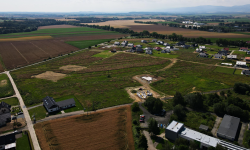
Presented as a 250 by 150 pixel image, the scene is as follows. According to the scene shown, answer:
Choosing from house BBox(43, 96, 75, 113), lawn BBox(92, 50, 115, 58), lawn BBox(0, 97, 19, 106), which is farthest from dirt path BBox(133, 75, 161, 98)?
lawn BBox(92, 50, 115, 58)

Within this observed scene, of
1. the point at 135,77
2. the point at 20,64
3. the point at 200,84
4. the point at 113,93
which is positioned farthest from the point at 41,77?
the point at 200,84

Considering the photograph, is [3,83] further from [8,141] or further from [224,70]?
[224,70]

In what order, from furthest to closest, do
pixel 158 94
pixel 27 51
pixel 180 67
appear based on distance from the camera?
pixel 27 51, pixel 180 67, pixel 158 94

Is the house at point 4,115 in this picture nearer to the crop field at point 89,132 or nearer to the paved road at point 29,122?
the paved road at point 29,122

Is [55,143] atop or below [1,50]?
below

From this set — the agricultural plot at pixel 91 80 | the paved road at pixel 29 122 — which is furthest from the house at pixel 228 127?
the paved road at pixel 29 122

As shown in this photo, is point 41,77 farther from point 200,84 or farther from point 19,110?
point 200,84
